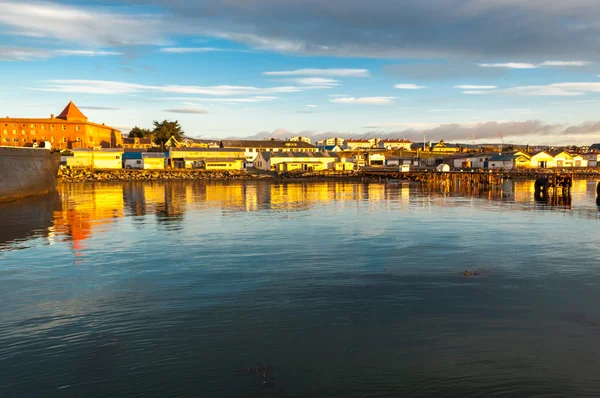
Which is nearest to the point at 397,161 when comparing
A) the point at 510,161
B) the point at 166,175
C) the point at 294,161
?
the point at 510,161

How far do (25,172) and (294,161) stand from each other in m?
73.9

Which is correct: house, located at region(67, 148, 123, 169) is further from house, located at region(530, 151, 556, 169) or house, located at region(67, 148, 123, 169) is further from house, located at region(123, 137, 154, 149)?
house, located at region(530, 151, 556, 169)

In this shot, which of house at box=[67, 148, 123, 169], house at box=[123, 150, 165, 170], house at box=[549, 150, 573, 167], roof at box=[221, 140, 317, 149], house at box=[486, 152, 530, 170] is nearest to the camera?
house at box=[67, 148, 123, 169]

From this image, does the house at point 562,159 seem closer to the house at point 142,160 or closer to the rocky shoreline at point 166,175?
the rocky shoreline at point 166,175

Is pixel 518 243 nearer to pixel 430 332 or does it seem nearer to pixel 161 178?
pixel 430 332

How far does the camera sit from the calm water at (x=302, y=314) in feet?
29.9

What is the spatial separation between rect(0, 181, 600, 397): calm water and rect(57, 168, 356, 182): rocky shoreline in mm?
73849

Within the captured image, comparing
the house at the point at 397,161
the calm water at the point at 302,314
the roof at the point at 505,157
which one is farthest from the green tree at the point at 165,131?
the calm water at the point at 302,314

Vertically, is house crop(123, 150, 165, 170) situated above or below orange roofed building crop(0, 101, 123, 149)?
below

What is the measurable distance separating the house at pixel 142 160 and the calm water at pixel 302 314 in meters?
88.1

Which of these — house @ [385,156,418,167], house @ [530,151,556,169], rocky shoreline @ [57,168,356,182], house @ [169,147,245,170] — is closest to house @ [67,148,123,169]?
rocky shoreline @ [57,168,356,182]

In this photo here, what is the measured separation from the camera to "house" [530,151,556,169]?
124 m

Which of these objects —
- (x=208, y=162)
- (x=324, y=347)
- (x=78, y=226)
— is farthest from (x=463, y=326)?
(x=208, y=162)

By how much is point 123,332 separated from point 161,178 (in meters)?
91.5
